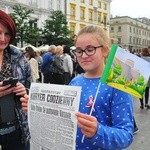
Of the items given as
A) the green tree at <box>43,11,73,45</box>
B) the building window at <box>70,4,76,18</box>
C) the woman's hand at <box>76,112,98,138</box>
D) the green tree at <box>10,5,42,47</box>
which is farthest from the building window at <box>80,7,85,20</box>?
the woman's hand at <box>76,112,98,138</box>

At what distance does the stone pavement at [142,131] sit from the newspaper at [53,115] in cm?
376

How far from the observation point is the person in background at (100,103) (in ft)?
5.33

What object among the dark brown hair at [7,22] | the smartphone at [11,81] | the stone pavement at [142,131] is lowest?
the stone pavement at [142,131]

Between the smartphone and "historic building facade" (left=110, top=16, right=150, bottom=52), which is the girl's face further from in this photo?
"historic building facade" (left=110, top=16, right=150, bottom=52)

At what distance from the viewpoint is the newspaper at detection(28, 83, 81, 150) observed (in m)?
1.60

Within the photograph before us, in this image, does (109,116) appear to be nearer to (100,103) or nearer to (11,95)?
(100,103)

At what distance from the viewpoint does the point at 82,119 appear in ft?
4.94

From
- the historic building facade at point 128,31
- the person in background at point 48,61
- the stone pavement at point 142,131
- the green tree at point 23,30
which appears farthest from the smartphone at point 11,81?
the historic building facade at point 128,31

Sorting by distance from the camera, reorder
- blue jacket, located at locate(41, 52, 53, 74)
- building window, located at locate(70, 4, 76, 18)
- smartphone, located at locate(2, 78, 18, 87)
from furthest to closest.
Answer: building window, located at locate(70, 4, 76, 18) → blue jacket, located at locate(41, 52, 53, 74) → smartphone, located at locate(2, 78, 18, 87)

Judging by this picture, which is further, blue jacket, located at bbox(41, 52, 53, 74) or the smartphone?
blue jacket, located at bbox(41, 52, 53, 74)

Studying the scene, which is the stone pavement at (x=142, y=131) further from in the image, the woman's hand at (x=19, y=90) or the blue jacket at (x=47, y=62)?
the woman's hand at (x=19, y=90)

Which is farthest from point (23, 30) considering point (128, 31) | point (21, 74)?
point (128, 31)

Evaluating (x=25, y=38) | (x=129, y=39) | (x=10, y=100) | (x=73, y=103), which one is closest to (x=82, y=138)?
(x=73, y=103)

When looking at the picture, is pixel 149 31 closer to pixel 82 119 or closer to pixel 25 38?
pixel 25 38
